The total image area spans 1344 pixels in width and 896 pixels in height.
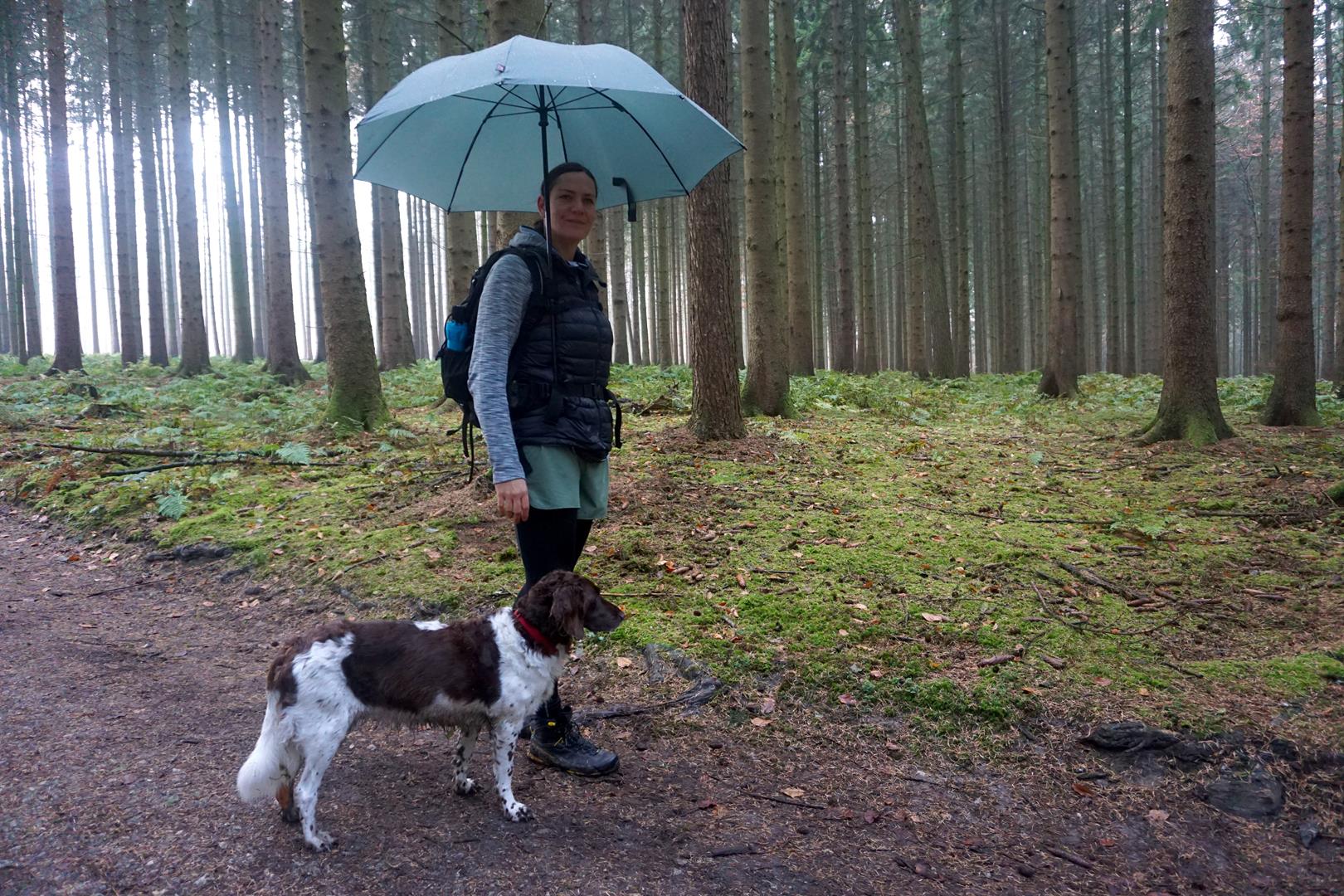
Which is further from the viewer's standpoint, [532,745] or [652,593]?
[652,593]

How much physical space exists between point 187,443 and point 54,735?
666 centimetres

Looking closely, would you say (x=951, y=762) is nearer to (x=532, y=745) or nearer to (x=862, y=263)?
(x=532, y=745)

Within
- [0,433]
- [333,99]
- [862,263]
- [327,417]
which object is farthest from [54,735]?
[862,263]

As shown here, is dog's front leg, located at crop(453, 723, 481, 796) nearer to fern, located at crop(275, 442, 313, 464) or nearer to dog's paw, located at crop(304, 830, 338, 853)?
dog's paw, located at crop(304, 830, 338, 853)

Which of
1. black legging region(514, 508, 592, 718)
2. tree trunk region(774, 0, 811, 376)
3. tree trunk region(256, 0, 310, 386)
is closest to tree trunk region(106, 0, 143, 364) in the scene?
tree trunk region(256, 0, 310, 386)

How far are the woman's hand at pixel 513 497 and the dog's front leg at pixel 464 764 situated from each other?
0.94m

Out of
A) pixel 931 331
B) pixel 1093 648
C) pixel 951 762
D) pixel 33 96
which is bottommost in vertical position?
pixel 951 762

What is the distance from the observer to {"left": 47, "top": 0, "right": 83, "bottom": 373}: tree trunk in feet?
52.3

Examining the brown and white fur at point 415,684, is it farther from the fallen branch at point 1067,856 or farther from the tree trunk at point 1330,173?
the tree trunk at point 1330,173

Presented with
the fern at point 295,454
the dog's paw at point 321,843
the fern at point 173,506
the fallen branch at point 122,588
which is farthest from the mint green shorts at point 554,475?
the fern at point 295,454

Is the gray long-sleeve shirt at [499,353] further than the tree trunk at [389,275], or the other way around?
the tree trunk at [389,275]

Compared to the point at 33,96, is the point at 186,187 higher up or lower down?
lower down

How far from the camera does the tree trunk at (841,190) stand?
18734 millimetres

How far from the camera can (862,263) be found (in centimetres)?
2142
